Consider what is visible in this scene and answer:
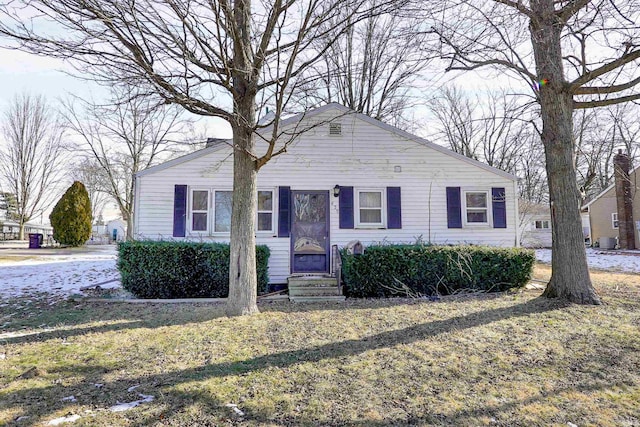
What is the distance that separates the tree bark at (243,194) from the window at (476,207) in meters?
6.41

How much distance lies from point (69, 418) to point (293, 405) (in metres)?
1.72

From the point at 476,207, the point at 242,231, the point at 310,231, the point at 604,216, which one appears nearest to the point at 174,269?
the point at 242,231

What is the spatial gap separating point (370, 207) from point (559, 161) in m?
4.32

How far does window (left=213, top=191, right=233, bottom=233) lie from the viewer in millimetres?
9133

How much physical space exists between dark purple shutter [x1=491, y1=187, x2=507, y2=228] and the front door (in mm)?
4518

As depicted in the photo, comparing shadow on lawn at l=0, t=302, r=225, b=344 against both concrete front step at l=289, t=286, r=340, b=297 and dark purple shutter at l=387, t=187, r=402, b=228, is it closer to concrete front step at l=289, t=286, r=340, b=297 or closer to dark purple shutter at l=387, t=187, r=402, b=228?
concrete front step at l=289, t=286, r=340, b=297

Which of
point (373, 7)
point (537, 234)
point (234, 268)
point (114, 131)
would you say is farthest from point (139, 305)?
point (537, 234)

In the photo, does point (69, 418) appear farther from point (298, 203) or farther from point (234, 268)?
point (298, 203)

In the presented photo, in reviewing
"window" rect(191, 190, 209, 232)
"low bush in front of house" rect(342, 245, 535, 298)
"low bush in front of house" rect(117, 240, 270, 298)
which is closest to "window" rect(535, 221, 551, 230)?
"low bush in front of house" rect(342, 245, 535, 298)

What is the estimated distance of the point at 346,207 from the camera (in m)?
9.27

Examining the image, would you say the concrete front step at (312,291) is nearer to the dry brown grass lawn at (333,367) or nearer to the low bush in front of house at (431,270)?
the low bush in front of house at (431,270)

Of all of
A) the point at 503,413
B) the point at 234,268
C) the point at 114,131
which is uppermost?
the point at 114,131

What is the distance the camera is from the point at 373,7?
5598mm

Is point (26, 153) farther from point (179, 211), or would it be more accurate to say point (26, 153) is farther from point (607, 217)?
point (607, 217)
